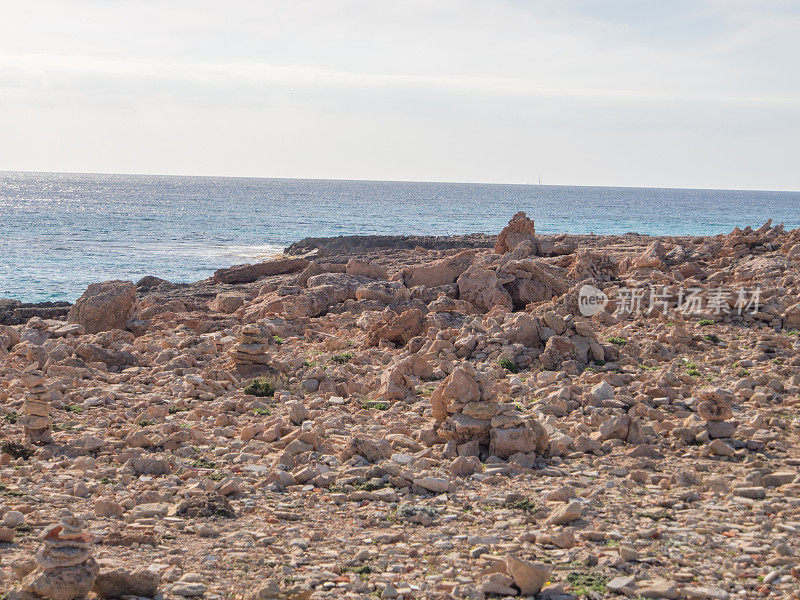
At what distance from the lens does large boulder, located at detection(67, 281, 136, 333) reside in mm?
17922

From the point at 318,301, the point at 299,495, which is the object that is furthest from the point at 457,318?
the point at 299,495

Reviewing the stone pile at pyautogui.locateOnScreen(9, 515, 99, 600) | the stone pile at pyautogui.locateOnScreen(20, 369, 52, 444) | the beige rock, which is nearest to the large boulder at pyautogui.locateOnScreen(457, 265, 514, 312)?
the stone pile at pyautogui.locateOnScreen(20, 369, 52, 444)

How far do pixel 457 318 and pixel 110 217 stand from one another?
7279cm

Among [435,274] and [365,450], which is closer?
[365,450]

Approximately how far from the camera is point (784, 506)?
697cm

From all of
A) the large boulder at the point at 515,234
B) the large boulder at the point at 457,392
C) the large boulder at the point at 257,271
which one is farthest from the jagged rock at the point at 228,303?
the large boulder at the point at 457,392

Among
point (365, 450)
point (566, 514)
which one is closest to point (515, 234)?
point (365, 450)

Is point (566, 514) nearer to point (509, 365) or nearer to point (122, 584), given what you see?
point (122, 584)

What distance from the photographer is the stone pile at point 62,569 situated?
16.4 ft

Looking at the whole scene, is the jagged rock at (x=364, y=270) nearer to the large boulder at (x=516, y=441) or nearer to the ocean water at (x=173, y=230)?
the large boulder at (x=516, y=441)

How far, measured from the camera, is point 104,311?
18016 mm

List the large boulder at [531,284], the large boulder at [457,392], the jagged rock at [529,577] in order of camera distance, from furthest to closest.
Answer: the large boulder at [531,284] < the large boulder at [457,392] < the jagged rock at [529,577]

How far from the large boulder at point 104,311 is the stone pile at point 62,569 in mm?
13454

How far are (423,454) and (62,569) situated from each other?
14.0 ft
